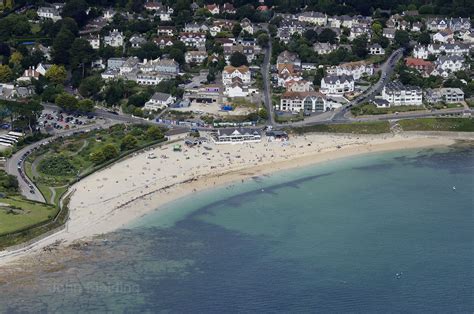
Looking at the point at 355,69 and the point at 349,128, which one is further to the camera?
the point at 355,69

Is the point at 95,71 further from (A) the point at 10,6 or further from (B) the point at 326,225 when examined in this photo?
(B) the point at 326,225

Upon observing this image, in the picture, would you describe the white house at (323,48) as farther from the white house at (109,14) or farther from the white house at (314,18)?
the white house at (109,14)

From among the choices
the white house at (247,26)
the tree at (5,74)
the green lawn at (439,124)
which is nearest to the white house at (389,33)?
the white house at (247,26)

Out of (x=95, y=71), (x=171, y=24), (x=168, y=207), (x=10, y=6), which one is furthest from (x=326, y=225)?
(x=10, y=6)

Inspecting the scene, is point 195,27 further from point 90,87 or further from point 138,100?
point 138,100

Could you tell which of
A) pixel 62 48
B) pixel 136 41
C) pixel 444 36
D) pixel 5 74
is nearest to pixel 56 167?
pixel 5 74

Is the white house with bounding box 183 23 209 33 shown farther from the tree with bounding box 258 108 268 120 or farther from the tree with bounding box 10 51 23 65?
the tree with bounding box 258 108 268 120
